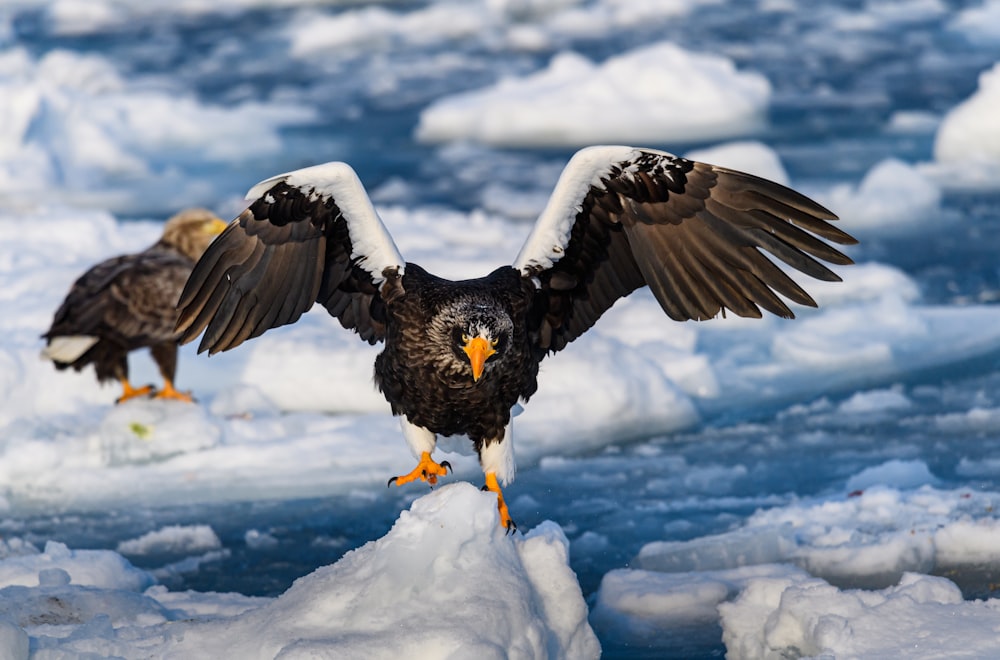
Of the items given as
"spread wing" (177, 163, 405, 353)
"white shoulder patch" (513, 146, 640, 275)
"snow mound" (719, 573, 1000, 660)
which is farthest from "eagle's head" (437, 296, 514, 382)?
"snow mound" (719, 573, 1000, 660)

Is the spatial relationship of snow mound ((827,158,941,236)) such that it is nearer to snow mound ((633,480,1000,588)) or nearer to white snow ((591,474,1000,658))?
white snow ((591,474,1000,658))

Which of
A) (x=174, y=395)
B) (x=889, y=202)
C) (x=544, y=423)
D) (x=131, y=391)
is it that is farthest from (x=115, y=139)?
(x=544, y=423)

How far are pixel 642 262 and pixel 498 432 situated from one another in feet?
2.38

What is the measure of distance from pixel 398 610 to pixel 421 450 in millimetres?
1013

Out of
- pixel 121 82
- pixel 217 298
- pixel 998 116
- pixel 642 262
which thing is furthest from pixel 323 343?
pixel 121 82

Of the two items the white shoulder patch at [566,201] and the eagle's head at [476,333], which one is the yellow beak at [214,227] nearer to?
the white shoulder patch at [566,201]

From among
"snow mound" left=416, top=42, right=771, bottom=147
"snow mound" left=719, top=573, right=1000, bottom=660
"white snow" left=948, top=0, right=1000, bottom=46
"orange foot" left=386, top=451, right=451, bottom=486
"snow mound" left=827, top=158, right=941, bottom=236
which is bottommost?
"snow mound" left=719, top=573, right=1000, bottom=660

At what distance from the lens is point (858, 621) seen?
154 inches

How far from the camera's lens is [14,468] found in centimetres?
592

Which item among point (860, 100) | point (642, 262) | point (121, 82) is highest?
point (121, 82)

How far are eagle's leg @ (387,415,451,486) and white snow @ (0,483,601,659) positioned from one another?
0.53 metres

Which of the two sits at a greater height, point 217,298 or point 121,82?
point 121,82

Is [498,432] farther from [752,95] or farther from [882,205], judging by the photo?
[752,95]

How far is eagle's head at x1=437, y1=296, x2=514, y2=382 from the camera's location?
164 inches
